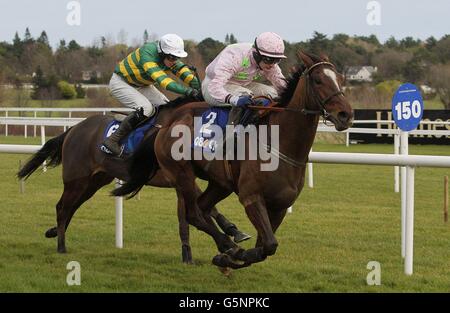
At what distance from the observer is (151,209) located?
9.66m

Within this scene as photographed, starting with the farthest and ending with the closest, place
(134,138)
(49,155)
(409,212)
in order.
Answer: (49,155), (134,138), (409,212)

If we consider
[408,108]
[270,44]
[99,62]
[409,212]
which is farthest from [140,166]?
[99,62]

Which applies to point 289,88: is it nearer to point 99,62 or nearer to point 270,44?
point 270,44

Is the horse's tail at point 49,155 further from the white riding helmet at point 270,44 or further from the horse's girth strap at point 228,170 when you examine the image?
the white riding helmet at point 270,44

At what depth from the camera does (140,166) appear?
6.12 m

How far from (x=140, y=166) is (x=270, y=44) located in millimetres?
1673

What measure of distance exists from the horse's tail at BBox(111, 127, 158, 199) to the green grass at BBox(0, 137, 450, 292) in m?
0.60

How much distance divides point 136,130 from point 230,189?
129 centimetres

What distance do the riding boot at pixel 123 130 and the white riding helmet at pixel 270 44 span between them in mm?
1536

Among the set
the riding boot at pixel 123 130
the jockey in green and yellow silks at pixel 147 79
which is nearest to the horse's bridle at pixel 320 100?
the jockey in green and yellow silks at pixel 147 79

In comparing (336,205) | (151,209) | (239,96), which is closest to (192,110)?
(239,96)

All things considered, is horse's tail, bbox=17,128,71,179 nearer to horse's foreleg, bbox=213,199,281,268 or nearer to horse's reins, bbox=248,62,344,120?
horse's reins, bbox=248,62,344,120

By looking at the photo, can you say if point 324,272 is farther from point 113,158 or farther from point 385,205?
point 385,205

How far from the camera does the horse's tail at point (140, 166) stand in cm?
605
